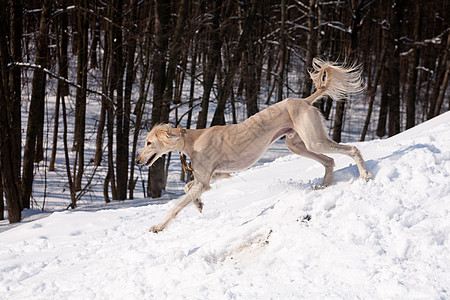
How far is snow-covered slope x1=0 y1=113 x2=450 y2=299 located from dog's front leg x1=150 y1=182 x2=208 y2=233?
0.95 ft

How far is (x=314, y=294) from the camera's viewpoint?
10.9 feet

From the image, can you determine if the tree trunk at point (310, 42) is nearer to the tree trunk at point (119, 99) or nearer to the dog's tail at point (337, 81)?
the tree trunk at point (119, 99)

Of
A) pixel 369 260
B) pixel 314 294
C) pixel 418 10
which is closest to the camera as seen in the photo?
pixel 314 294

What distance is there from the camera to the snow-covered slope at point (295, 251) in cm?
346

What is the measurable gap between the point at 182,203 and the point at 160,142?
0.71 metres

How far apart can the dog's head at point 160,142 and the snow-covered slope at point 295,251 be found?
1.01 m

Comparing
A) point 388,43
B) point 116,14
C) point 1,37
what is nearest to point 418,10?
point 388,43

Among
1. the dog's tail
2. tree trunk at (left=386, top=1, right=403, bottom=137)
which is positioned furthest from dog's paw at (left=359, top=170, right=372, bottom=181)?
tree trunk at (left=386, top=1, right=403, bottom=137)

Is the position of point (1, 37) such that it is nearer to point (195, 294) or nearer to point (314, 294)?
point (195, 294)

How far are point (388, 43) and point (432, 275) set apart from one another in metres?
18.0

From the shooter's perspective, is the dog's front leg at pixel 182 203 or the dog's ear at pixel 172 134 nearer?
the dog's front leg at pixel 182 203

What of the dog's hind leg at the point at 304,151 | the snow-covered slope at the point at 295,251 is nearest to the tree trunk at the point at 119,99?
the snow-covered slope at the point at 295,251

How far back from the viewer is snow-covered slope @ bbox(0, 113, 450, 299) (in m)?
3.46

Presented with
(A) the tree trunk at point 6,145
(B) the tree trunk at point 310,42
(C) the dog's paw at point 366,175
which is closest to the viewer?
(C) the dog's paw at point 366,175
